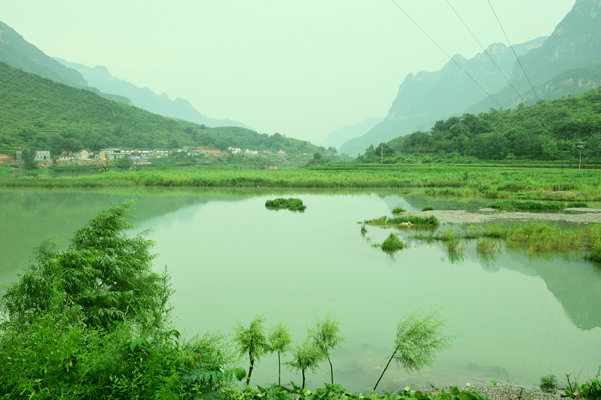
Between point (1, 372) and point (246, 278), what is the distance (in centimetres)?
825

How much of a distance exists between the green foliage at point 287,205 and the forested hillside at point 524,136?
42278 mm

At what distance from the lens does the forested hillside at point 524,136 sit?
5359 centimetres

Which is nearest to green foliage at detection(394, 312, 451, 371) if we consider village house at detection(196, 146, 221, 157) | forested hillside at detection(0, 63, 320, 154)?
forested hillside at detection(0, 63, 320, 154)

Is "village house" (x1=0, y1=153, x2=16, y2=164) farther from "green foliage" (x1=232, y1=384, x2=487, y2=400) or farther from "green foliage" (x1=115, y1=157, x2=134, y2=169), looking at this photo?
"green foliage" (x1=232, y1=384, x2=487, y2=400)

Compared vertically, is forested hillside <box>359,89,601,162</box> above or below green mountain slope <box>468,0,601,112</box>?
below

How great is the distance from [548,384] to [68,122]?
303 ft

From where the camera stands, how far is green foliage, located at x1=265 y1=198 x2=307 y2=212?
81.9 feet

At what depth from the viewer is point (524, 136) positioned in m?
58.9

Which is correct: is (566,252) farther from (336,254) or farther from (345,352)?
(345,352)

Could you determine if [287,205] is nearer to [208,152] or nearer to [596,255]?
[596,255]

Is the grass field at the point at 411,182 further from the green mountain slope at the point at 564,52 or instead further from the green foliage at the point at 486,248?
the green mountain slope at the point at 564,52

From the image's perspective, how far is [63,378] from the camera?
112 inches

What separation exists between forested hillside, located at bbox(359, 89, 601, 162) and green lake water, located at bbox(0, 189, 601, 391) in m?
46.9

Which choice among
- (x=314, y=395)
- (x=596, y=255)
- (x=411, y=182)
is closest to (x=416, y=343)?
(x=314, y=395)
